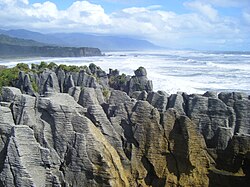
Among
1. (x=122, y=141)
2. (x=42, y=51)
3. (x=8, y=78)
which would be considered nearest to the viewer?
(x=122, y=141)

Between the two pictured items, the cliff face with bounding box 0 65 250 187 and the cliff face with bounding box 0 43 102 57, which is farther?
the cliff face with bounding box 0 43 102 57

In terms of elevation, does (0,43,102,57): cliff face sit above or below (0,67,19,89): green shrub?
below

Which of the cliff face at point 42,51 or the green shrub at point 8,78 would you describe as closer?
the green shrub at point 8,78

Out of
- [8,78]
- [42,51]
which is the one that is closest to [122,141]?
[8,78]

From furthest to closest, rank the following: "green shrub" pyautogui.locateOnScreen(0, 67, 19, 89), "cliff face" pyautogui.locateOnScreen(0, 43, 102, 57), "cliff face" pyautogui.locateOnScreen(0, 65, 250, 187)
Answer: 1. "cliff face" pyautogui.locateOnScreen(0, 43, 102, 57)
2. "green shrub" pyautogui.locateOnScreen(0, 67, 19, 89)
3. "cliff face" pyautogui.locateOnScreen(0, 65, 250, 187)

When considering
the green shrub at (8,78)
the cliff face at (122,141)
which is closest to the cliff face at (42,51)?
the green shrub at (8,78)

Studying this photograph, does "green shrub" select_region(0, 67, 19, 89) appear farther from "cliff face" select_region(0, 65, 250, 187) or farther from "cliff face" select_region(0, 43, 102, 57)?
"cliff face" select_region(0, 43, 102, 57)

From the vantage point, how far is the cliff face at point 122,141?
10.6 meters

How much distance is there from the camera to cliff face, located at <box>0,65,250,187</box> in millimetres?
10570

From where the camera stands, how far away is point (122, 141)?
44.1ft

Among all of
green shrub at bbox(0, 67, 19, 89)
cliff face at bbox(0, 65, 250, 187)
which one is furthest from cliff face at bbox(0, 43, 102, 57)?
cliff face at bbox(0, 65, 250, 187)

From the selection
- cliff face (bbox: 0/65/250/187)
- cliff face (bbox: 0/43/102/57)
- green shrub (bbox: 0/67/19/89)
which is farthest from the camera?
cliff face (bbox: 0/43/102/57)

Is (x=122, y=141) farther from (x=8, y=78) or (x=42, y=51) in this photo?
(x=42, y=51)

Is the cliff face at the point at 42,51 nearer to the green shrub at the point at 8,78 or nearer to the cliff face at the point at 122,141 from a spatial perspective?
the green shrub at the point at 8,78
